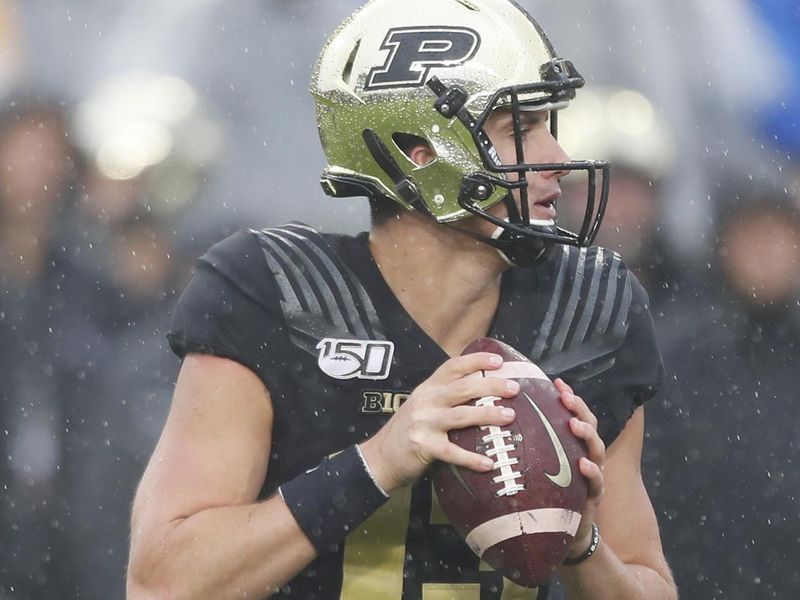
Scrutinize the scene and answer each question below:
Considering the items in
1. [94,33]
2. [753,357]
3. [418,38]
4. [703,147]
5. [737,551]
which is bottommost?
[737,551]

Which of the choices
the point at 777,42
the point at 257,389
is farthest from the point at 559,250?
the point at 777,42

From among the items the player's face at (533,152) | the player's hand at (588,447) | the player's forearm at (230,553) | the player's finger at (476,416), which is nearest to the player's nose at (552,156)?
the player's face at (533,152)

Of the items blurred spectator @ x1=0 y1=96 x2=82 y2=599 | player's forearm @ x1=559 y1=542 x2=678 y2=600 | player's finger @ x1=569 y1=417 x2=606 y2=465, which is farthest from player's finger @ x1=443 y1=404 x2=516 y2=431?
blurred spectator @ x1=0 y1=96 x2=82 y2=599

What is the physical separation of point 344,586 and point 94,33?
2.82 metres

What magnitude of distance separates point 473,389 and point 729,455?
2.20 m

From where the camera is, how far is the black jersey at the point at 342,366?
251cm

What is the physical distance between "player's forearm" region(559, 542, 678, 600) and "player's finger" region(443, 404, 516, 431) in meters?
0.41

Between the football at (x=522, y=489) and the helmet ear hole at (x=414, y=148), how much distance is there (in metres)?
0.53

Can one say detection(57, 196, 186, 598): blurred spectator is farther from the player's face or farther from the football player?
the player's face

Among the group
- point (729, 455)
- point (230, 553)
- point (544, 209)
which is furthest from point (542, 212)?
point (729, 455)

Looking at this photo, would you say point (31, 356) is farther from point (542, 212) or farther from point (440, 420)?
point (440, 420)

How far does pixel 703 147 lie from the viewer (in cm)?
450

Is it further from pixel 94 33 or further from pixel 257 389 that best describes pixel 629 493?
pixel 94 33

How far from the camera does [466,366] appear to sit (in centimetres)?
222
